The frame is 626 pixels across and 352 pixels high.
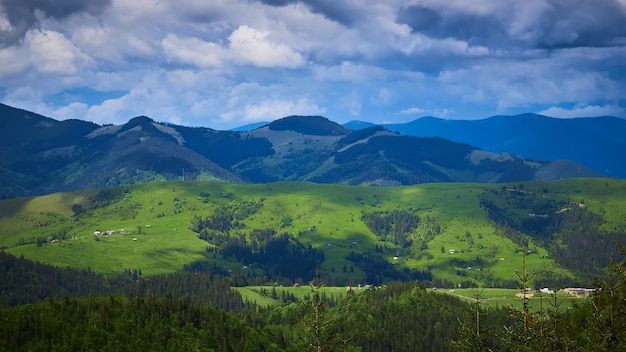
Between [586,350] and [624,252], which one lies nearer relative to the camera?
[586,350]

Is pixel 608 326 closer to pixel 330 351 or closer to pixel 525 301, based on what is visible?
pixel 525 301

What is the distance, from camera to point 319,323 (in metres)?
61.6

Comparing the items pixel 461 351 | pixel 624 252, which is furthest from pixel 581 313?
pixel 461 351

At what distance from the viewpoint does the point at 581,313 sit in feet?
623

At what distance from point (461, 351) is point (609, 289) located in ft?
50.3

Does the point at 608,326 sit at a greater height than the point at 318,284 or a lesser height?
lesser

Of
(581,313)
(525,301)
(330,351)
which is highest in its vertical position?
(525,301)

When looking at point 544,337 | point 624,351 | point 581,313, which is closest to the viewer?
point 544,337

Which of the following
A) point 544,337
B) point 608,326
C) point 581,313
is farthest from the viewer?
point 581,313

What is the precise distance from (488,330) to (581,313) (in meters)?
150

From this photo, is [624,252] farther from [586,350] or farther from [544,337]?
[544,337]

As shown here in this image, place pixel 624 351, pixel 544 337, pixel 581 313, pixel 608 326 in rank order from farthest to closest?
1. pixel 581 313
2. pixel 608 326
3. pixel 624 351
4. pixel 544 337

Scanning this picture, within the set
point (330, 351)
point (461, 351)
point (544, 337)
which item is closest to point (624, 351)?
point (544, 337)

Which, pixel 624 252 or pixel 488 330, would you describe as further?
pixel 624 252
